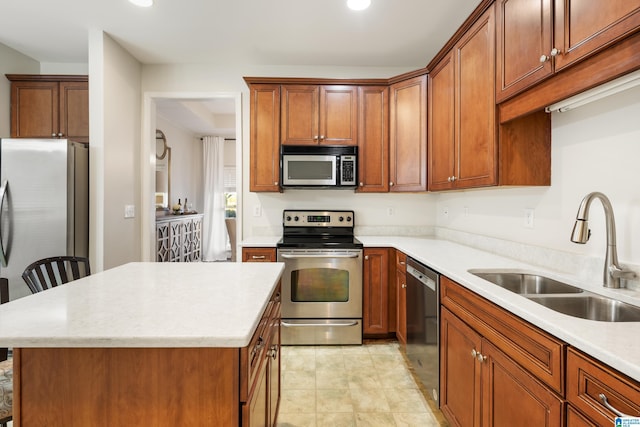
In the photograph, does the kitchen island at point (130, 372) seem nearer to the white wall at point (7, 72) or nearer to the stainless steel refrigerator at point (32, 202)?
the stainless steel refrigerator at point (32, 202)

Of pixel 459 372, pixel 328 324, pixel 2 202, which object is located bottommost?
pixel 328 324

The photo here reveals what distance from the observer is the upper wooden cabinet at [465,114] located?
1853 mm

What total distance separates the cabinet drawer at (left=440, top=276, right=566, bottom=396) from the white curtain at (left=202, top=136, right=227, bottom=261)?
563 cm

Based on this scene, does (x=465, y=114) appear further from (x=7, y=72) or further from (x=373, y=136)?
(x=7, y=72)

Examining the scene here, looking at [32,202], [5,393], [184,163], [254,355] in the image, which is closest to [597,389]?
[254,355]

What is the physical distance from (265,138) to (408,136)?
1.37 meters

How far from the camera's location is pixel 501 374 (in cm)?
120

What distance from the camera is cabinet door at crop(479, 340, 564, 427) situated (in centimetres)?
95

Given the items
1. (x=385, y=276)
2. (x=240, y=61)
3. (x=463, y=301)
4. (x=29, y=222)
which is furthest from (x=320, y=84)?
→ (x=29, y=222)

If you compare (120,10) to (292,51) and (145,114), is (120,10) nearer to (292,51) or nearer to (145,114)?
(145,114)

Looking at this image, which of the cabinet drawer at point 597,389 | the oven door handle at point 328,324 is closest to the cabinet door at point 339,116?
the oven door handle at point 328,324

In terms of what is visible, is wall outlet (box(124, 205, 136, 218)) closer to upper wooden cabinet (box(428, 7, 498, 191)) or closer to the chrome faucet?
upper wooden cabinet (box(428, 7, 498, 191))

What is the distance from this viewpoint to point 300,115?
3.04m

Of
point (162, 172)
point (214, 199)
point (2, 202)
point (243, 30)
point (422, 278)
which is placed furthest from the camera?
point (214, 199)
